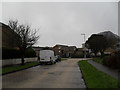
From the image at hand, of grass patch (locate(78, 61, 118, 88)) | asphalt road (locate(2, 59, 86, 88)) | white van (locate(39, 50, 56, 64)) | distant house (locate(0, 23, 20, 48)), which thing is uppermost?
distant house (locate(0, 23, 20, 48))

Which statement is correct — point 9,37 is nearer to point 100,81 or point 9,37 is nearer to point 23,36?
point 23,36

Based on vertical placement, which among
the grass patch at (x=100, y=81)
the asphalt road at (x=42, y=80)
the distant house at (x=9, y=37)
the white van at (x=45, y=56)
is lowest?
the asphalt road at (x=42, y=80)

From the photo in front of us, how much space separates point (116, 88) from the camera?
10.7 metres

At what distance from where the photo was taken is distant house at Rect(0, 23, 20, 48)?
36.3 metres

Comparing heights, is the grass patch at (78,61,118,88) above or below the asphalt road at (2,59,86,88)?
above

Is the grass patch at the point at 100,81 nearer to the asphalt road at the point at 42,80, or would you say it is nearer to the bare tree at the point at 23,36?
A: the asphalt road at the point at 42,80

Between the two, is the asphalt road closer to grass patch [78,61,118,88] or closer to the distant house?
grass patch [78,61,118,88]

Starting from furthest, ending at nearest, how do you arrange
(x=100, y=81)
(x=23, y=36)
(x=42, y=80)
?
1. (x=23, y=36)
2. (x=42, y=80)
3. (x=100, y=81)

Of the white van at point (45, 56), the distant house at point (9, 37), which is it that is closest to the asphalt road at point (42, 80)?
the distant house at point (9, 37)

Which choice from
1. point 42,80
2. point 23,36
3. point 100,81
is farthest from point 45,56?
point 100,81

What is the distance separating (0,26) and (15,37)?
297 inches

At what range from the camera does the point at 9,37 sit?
123 ft

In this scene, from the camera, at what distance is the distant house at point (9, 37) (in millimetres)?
36281

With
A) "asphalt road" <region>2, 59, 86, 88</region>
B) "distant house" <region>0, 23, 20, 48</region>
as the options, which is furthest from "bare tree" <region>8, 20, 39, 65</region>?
"asphalt road" <region>2, 59, 86, 88</region>
